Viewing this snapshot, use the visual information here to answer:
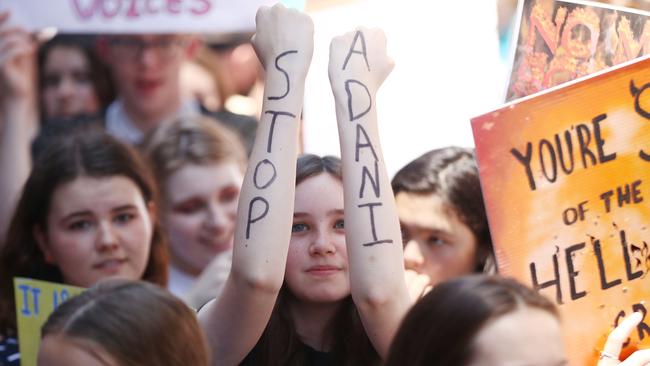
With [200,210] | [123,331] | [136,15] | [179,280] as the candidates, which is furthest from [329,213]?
[179,280]

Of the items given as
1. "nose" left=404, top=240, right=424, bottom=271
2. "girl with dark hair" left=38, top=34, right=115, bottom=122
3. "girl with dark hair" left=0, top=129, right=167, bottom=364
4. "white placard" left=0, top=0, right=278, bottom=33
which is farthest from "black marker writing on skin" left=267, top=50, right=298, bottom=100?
"girl with dark hair" left=38, top=34, right=115, bottom=122

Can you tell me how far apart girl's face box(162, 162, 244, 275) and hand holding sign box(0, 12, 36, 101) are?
0.66m

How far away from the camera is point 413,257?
3143 mm

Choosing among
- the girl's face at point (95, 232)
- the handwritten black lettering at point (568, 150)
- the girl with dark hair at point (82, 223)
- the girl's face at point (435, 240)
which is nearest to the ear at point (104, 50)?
the girl with dark hair at point (82, 223)

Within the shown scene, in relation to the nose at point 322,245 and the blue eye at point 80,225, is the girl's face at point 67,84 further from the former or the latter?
the nose at point 322,245

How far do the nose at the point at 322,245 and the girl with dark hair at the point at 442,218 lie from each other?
2.20 ft

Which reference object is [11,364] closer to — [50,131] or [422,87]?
[422,87]

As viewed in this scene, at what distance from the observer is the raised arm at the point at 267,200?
2.24 meters

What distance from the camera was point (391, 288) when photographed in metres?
2.26

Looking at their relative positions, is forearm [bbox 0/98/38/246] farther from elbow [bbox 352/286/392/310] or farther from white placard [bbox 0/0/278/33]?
elbow [bbox 352/286/392/310]

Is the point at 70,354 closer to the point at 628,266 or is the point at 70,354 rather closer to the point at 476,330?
the point at 476,330

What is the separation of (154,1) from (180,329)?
6.39ft

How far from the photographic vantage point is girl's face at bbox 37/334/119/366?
2.06 meters

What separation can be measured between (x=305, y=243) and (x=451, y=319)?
0.67 m
